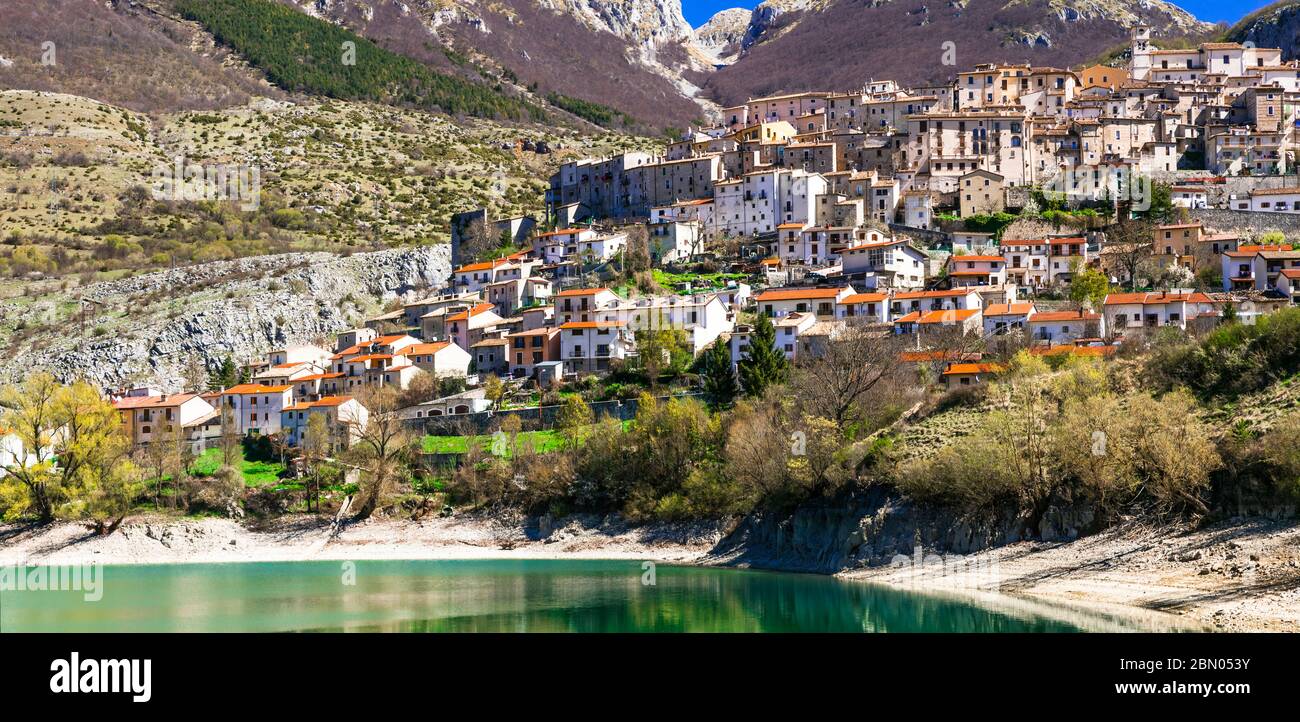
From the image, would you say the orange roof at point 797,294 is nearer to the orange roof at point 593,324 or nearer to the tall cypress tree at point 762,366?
Result: the orange roof at point 593,324

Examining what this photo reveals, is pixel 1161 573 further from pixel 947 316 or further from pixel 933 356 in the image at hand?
pixel 947 316

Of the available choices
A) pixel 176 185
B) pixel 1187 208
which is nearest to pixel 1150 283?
pixel 1187 208

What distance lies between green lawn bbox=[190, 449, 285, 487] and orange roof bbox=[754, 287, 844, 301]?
893 inches

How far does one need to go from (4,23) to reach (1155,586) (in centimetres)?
14605

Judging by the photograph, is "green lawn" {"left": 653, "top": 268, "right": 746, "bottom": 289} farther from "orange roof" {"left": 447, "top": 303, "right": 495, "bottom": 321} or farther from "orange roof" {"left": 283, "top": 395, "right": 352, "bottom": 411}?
"orange roof" {"left": 283, "top": 395, "right": 352, "bottom": 411}

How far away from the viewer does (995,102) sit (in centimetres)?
8962

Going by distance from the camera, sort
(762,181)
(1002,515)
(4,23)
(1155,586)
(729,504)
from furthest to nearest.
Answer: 1. (4,23)
2. (762,181)
3. (729,504)
4. (1002,515)
5. (1155,586)

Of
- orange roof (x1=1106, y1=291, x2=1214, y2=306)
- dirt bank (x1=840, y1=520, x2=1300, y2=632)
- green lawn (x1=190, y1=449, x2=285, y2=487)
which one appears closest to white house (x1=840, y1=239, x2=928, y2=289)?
orange roof (x1=1106, y1=291, x2=1214, y2=306)

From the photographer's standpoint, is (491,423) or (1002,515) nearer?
(1002,515)

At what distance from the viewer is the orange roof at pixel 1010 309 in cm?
6147

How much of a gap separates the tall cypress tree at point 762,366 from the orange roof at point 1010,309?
9.74 m

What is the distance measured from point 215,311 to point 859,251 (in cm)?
3615

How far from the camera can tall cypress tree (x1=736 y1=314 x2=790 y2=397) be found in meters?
56.9
